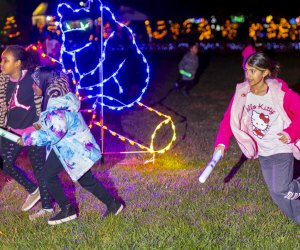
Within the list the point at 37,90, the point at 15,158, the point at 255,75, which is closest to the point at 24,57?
the point at 37,90

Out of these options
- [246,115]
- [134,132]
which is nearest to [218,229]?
[246,115]

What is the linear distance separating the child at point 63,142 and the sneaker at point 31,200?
1.90ft

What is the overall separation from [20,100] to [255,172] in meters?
3.34

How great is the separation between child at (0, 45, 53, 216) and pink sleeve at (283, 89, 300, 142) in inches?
95.0

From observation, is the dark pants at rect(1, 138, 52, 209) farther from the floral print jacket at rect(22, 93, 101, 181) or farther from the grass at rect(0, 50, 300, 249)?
the floral print jacket at rect(22, 93, 101, 181)

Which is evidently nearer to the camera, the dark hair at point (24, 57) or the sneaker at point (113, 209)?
the dark hair at point (24, 57)

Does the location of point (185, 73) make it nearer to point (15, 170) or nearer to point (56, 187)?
point (15, 170)

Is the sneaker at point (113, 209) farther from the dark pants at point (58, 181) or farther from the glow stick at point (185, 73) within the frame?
the glow stick at point (185, 73)

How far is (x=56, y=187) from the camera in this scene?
17.8 feet

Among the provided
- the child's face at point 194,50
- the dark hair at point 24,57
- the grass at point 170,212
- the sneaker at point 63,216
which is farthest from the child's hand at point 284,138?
the child's face at point 194,50

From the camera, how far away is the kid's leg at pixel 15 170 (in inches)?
231

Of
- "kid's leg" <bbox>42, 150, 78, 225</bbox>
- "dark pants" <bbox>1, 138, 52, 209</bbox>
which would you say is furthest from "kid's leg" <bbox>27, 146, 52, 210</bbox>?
"kid's leg" <bbox>42, 150, 78, 225</bbox>

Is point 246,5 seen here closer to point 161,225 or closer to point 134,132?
point 134,132

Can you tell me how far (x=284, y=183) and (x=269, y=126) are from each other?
54 cm
